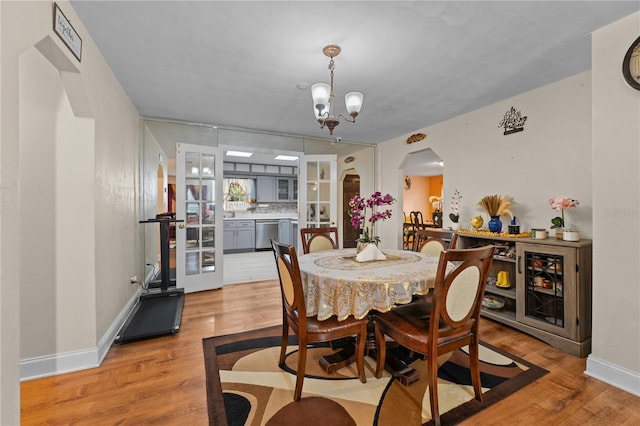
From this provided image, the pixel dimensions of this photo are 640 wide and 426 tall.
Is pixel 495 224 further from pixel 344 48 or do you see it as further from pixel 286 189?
pixel 286 189

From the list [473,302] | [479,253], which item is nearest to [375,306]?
[473,302]

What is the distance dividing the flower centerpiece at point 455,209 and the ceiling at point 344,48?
113 cm

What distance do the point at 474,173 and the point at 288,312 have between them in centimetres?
300

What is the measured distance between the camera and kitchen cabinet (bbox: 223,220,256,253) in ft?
23.1

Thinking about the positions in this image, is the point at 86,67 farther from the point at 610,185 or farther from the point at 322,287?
the point at 610,185

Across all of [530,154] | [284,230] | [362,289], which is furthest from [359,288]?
[284,230]

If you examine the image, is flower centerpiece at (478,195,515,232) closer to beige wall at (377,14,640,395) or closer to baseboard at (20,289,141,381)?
beige wall at (377,14,640,395)

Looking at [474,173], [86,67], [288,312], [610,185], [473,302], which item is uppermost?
[86,67]

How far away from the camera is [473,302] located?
1.61 metres

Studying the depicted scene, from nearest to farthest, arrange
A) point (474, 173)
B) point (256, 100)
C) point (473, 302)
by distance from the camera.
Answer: point (473, 302) < point (256, 100) < point (474, 173)

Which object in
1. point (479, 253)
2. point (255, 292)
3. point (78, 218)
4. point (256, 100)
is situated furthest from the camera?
point (255, 292)

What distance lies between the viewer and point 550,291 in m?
2.44

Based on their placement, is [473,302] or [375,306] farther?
[375,306]

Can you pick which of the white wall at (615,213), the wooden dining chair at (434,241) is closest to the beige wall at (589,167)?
the white wall at (615,213)
